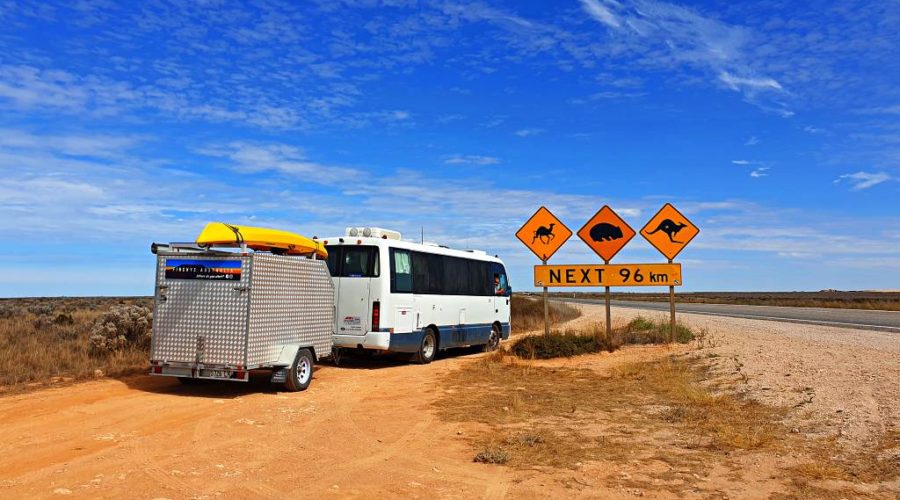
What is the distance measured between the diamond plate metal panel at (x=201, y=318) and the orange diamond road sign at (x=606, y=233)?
10709mm

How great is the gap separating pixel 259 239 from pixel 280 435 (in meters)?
4.23

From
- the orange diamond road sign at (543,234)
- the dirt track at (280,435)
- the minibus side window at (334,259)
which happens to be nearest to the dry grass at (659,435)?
the dirt track at (280,435)

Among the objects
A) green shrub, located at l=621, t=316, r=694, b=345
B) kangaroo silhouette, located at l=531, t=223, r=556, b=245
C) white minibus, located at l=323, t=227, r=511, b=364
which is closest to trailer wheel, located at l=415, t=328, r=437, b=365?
white minibus, located at l=323, t=227, r=511, b=364

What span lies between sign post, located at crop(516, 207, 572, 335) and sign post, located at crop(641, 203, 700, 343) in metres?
2.33

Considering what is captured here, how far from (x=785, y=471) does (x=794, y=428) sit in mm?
1851

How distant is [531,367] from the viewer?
14219mm

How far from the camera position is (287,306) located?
11.0m

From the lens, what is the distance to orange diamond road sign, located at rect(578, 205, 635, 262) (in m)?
18.2

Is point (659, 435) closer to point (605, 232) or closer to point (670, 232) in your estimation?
point (605, 232)

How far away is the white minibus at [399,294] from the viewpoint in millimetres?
13695

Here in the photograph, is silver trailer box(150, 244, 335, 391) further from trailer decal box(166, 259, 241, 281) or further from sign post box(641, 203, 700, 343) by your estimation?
sign post box(641, 203, 700, 343)

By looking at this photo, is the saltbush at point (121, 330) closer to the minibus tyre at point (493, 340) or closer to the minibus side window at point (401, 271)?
the minibus side window at point (401, 271)

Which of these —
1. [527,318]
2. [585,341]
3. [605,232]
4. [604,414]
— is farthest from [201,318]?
[527,318]

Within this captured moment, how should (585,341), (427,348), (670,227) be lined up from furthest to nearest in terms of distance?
(670,227) → (585,341) → (427,348)
